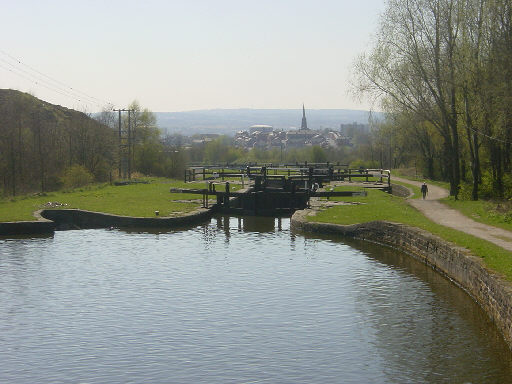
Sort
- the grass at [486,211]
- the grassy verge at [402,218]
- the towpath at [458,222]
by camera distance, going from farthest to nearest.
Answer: the grass at [486,211] < the towpath at [458,222] < the grassy verge at [402,218]

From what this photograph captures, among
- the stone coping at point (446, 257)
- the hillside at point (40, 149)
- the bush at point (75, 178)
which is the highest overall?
the hillside at point (40, 149)

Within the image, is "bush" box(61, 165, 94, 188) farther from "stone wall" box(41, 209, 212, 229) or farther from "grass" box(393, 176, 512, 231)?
"grass" box(393, 176, 512, 231)

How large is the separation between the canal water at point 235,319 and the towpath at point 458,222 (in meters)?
2.53

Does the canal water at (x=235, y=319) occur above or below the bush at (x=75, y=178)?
below

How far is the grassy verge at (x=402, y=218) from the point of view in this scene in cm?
2091

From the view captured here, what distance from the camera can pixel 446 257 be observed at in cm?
2448

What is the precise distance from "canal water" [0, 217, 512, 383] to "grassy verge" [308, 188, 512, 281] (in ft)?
4.66

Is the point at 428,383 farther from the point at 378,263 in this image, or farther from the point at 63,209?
the point at 63,209

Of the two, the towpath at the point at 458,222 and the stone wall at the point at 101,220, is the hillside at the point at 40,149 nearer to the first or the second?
the stone wall at the point at 101,220

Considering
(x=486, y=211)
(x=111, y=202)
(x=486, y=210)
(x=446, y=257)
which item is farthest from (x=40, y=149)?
(x=446, y=257)

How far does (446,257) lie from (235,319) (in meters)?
8.68

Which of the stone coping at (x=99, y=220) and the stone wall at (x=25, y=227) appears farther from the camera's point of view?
the stone coping at (x=99, y=220)

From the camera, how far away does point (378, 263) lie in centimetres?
2778

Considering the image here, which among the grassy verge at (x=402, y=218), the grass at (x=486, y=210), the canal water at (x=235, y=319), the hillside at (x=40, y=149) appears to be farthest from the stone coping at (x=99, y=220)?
the hillside at (x=40, y=149)
